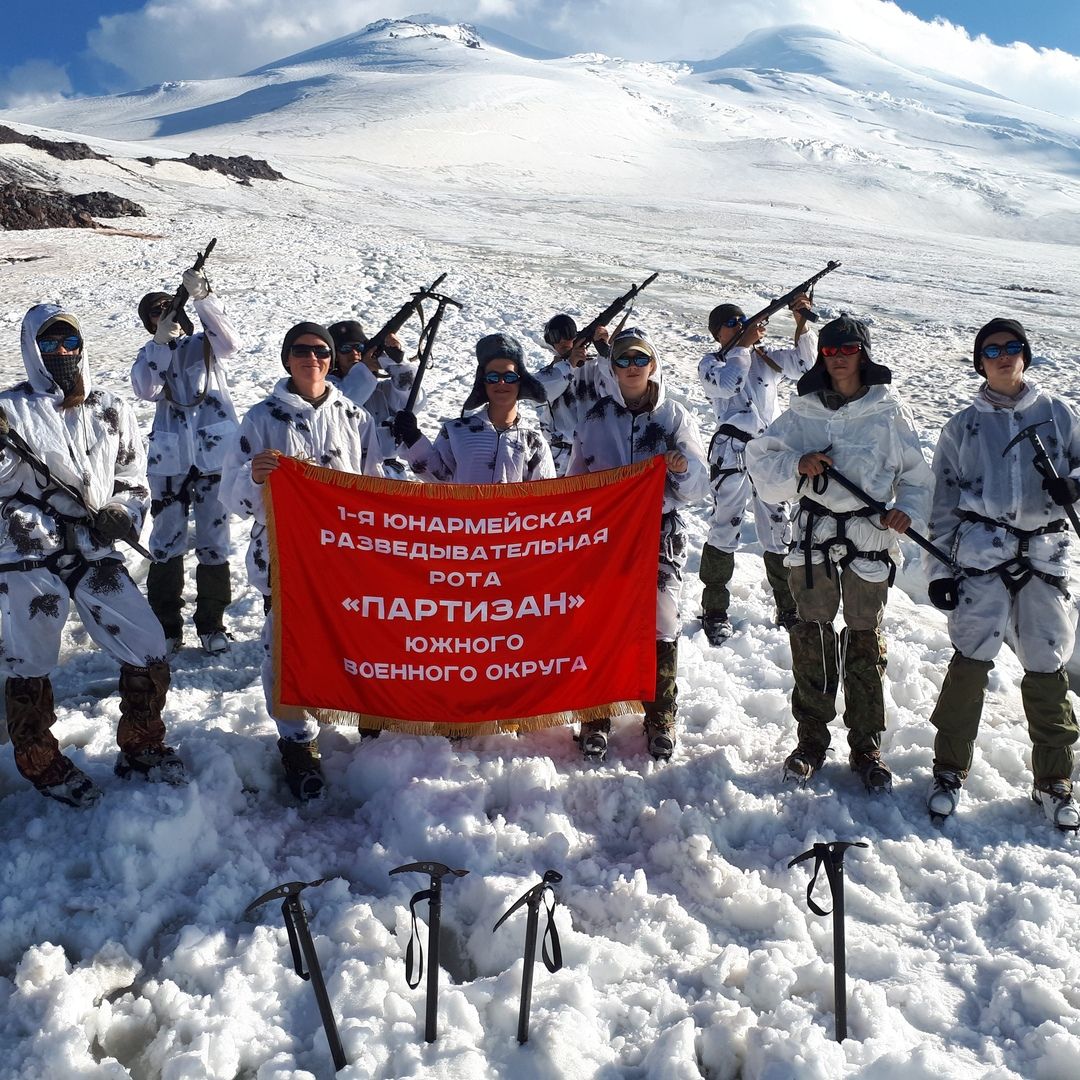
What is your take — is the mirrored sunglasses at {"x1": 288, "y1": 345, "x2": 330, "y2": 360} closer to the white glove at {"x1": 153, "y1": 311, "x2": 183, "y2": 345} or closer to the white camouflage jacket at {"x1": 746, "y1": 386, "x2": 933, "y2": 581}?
the white glove at {"x1": 153, "y1": 311, "x2": 183, "y2": 345}

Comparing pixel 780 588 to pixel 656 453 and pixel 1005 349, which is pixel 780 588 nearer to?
pixel 656 453

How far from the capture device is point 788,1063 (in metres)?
2.60

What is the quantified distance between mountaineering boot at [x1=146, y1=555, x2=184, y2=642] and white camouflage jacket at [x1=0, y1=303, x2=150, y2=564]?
1.48m

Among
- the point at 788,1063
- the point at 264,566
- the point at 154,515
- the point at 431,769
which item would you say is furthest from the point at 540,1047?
the point at 154,515

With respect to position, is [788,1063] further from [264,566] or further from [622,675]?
[264,566]

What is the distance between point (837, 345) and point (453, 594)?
1.90 metres

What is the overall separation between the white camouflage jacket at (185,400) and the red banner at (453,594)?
5.11 ft

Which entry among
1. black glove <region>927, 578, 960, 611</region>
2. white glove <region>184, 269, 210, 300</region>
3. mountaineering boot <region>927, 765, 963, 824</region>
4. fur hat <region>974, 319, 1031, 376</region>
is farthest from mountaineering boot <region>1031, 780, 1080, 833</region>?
white glove <region>184, 269, 210, 300</region>

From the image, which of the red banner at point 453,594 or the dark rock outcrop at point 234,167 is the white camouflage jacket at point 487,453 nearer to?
the red banner at point 453,594

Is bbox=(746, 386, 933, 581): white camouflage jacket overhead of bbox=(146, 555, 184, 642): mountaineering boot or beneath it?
overhead

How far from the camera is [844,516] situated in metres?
3.84

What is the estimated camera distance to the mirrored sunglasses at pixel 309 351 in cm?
382

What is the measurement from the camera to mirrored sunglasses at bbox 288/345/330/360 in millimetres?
3818

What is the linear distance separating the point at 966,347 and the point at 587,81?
11993cm
